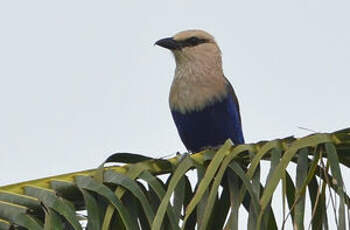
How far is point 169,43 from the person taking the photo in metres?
6.53

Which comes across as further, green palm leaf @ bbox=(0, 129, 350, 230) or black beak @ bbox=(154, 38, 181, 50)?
black beak @ bbox=(154, 38, 181, 50)

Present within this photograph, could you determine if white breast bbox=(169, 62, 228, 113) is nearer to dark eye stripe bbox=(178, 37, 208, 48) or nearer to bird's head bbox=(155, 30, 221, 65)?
bird's head bbox=(155, 30, 221, 65)

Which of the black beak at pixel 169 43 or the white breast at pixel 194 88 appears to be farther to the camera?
the black beak at pixel 169 43

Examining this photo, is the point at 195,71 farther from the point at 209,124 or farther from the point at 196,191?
the point at 196,191

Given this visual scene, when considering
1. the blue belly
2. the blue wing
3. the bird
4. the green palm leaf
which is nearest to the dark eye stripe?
the bird

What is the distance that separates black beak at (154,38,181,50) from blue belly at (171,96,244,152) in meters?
0.59

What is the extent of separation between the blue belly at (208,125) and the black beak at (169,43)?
0.59 meters

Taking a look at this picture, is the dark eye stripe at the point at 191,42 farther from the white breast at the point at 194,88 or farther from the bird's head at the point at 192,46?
the white breast at the point at 194,88

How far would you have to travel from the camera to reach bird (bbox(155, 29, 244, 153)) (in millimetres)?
6102

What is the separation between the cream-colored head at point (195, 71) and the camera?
6129mm

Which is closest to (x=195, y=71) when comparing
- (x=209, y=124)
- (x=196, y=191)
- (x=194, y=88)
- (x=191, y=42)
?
(x=194, y=88)

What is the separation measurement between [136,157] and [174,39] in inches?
138

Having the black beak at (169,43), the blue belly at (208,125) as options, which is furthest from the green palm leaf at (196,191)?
the black beak at (169,43)

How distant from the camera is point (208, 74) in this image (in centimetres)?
647
